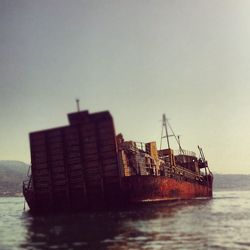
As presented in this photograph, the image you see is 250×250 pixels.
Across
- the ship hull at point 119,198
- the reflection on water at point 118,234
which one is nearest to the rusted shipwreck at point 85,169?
the ship hull at point 119,198

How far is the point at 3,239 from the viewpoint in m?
15.7

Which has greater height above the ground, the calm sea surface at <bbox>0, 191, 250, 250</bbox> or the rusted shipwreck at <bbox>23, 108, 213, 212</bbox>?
the rusted shipwreck at <bbox>23, 108, 213, 212</bbox>

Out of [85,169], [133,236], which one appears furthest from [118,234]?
[85,169]

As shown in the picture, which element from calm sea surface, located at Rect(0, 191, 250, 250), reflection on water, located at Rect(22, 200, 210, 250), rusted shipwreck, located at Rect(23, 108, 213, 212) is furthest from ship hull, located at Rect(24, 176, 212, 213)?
calm sea surface, located at Rect(0, 191, 250, 250)

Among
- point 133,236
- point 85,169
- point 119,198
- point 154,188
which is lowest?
point 133,236

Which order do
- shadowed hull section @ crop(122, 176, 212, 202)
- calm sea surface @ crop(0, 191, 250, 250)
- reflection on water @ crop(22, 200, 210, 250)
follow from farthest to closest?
shadowed hull section @ crop(122, 176, 212, 202) → reflection on water @ crop(22, 200, 210, 250) → calm sea surface @ crop(0, 191, 250, 250)

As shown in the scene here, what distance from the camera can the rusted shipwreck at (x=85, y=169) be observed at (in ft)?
90.7

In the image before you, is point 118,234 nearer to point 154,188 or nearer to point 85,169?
point 85,169

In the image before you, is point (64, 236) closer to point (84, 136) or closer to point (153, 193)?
point (84, 136)

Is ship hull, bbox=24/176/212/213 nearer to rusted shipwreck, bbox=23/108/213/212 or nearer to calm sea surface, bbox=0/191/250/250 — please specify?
rusted shipwreck, bbox=23/108/213/212

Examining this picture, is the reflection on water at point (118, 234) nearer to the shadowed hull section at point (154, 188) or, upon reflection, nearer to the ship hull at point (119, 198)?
the ship hull at point (119, 198)

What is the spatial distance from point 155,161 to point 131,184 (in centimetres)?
838

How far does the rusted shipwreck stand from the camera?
2766 centimetres

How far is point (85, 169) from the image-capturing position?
28.4m
